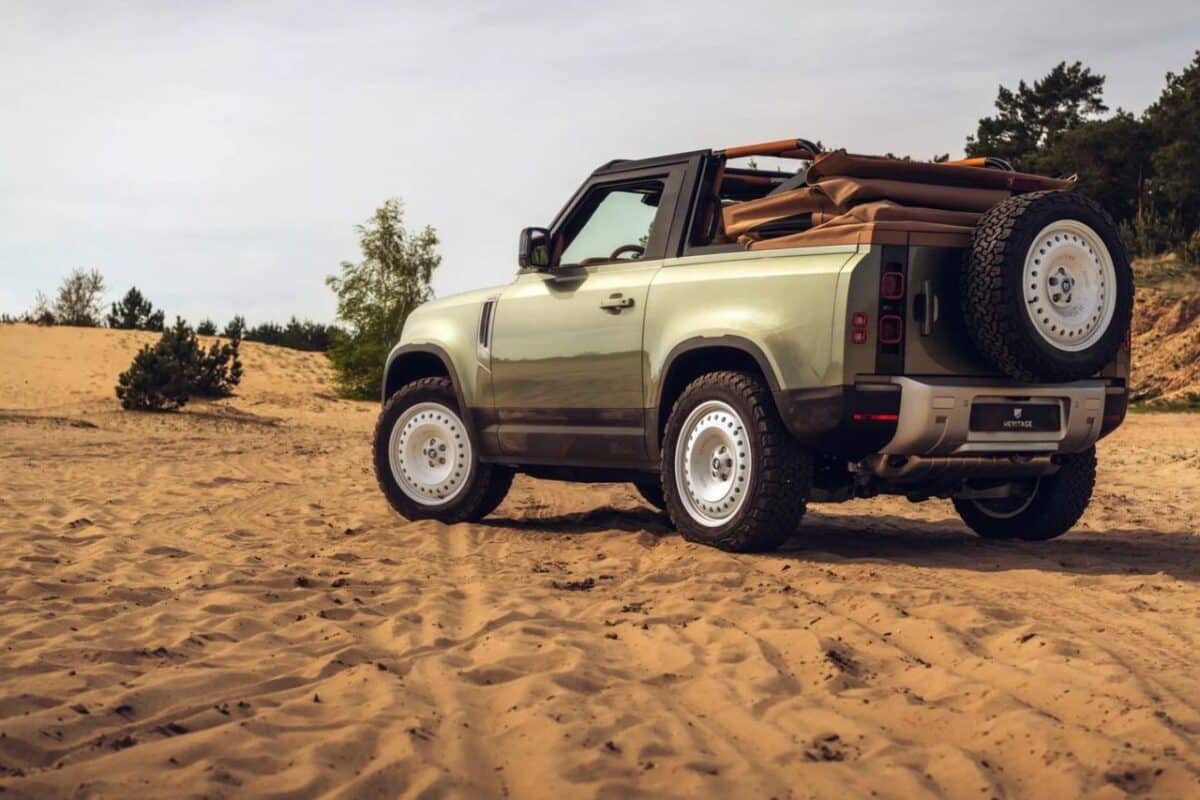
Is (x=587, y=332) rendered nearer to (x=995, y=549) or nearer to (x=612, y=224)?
(x=612, y=224)

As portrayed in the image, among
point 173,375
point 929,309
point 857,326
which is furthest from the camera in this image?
point 173,375

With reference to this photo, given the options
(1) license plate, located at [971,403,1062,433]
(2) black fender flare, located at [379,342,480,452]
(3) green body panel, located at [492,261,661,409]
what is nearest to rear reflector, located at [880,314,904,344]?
(1) license plate, located at [971,403,1062,433]

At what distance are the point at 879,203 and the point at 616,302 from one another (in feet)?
5.56

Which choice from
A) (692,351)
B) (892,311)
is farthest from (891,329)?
(692,351)

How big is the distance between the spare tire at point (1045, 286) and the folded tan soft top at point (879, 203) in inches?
11.7

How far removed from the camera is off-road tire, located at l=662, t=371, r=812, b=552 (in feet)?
23.0

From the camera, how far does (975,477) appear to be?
7.28 m

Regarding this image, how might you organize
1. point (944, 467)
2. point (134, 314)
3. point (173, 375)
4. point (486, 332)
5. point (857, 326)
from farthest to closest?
point (134, 314)
point (173, 375)
point (486, 332)
point (944, 467)
point (857, 326)

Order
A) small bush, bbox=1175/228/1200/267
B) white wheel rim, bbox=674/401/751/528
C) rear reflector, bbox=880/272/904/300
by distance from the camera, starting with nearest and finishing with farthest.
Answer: rear reflector, bbox=880/272/904/300, white wheel rim, bbox=674/401/751/528, small bush, bbox=1175/228/1200/267

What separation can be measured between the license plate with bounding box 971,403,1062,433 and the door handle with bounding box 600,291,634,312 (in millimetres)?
1983

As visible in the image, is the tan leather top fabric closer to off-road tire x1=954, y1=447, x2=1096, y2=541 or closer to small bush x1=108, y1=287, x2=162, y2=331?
off-road tire x1=954, y1=447, x2=1096, y2=541

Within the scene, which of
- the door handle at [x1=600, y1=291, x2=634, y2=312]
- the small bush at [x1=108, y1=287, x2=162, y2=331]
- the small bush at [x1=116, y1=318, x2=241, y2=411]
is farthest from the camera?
the small bush at [x1=108, y1=287, x2=162, y2=331]

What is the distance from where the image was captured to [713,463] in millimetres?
7395

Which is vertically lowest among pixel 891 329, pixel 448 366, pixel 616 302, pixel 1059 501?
pixel 1059 501
